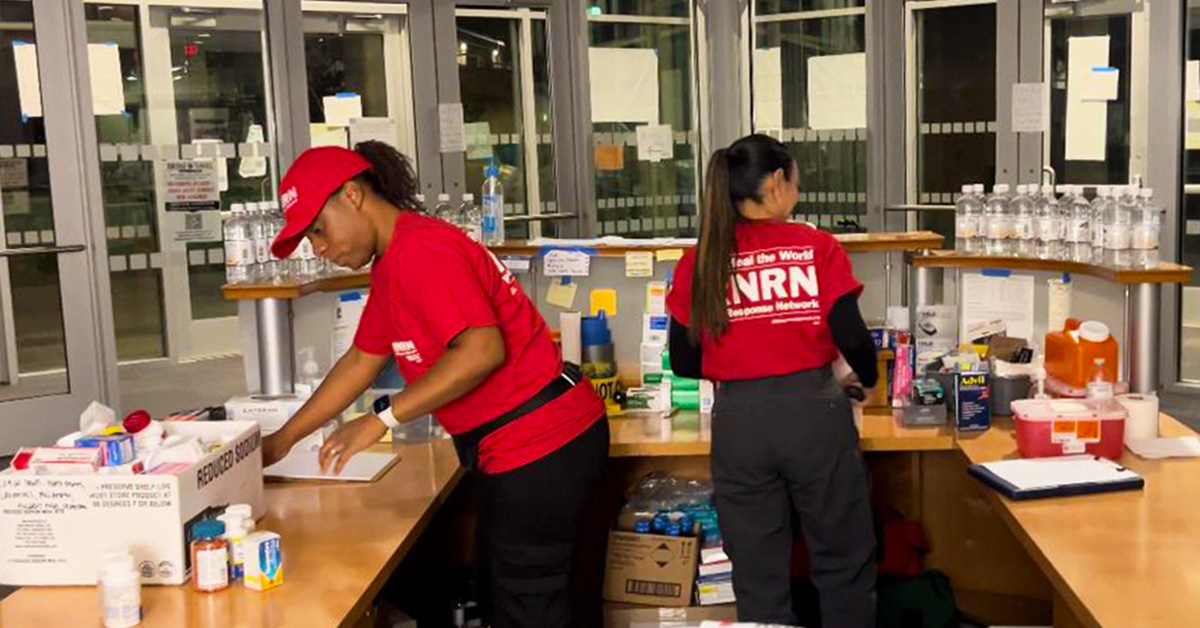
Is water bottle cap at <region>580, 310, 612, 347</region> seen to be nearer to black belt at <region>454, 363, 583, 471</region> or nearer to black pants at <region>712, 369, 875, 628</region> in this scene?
black pants at <region>712, 369, 875, 628</region>

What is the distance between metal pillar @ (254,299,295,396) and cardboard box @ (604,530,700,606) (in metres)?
1.07

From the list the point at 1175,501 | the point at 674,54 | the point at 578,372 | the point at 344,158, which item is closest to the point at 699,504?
the point at 578,372

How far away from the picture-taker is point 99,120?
616 centimetres

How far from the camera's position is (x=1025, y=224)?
3877 mm

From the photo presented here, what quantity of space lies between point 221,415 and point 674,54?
16.3ft

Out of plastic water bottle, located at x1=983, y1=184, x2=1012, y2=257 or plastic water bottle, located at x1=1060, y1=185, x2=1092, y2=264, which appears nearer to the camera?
plastic water bottle, located at x1=1060, y1=185, x2=1092, y2=264

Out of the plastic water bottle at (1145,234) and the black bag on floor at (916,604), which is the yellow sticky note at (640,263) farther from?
the plastic water bottle at (1145,234)

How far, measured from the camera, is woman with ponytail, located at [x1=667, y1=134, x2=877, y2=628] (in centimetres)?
301

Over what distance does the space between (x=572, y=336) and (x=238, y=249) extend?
1.03 meters

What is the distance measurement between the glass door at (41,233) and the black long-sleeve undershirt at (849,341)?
3913 mm

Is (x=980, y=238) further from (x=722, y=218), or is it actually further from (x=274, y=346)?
(x=274, y=346)

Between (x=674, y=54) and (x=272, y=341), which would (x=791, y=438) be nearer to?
(x=272, y=341)

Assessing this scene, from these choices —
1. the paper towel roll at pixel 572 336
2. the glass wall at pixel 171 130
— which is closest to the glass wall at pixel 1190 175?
the paper towel roll at pixel 572 336

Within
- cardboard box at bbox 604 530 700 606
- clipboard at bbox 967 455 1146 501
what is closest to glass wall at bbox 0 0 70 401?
cardboard box at bbox 604 530 700 606
